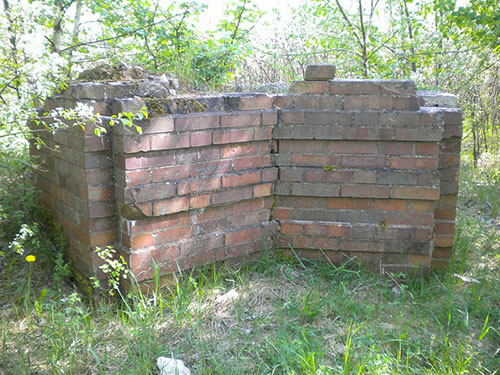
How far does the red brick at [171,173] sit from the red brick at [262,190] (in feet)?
1.83

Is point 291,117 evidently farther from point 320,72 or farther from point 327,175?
point 327,175

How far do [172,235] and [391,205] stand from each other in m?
1.58

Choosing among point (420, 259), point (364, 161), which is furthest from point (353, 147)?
point (420, 259)

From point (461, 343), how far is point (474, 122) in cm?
651

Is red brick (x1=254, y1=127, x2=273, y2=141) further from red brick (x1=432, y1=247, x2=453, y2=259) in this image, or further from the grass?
red brick (x1=432, y1=247, x2=453, y2=259)

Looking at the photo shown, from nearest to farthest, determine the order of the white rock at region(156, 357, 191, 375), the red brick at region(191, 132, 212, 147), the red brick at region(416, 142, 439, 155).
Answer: the white rock at region(156, 357, 191, 375) → the red brick at region(191, 132, 212, 147) → the red brick at region(416, 142, 439, 155)

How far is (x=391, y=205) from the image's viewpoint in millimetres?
3455

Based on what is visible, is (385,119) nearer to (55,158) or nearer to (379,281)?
(379,281)

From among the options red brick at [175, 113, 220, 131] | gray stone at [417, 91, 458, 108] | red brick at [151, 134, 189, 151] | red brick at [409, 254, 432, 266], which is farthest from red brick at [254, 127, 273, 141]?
red brick at [409, 254, 432, 266]

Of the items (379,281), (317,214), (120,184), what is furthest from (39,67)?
(379,281)

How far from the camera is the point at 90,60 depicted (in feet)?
15.3

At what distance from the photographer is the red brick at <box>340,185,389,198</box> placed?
342 centimetres

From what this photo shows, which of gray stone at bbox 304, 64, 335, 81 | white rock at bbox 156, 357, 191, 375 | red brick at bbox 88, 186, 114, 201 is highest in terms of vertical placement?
gray stone at bbox 304, 64, 335, 81

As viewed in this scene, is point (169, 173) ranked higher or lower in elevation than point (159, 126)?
lower
